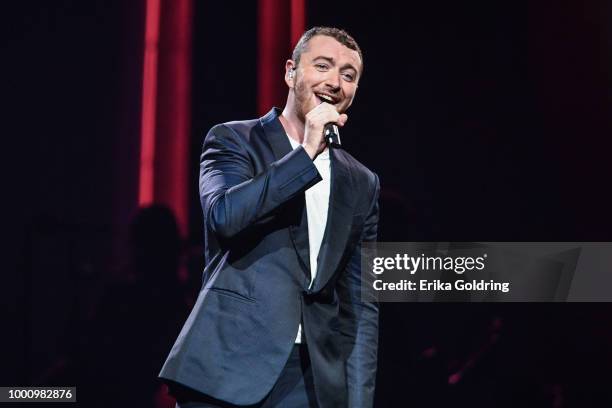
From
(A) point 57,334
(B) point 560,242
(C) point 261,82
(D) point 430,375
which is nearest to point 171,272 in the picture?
(A) point 57,334

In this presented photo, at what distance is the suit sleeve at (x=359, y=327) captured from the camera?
1.64 meters

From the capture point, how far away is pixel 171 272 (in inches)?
121

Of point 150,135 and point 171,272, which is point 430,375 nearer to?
point 171,272

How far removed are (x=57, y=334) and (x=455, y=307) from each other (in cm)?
165

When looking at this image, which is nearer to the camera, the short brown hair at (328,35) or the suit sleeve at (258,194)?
the suit sleeve at (258,194)

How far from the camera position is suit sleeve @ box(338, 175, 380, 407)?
1640mm

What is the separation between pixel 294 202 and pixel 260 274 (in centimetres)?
16

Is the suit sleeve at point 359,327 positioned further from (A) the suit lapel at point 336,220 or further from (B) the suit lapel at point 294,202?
(B) the suit lapel at point 294,202

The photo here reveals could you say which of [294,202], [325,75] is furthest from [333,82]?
[294,202]

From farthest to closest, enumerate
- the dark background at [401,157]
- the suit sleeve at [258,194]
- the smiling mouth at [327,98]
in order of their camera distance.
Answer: the dark background at [401,157]
the smiling mouth at [327,98]
the suit sleeve at [258,194]

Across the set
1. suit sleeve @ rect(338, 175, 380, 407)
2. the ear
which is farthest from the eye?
suit sleeve @ rect(338, 175, 380, 407)

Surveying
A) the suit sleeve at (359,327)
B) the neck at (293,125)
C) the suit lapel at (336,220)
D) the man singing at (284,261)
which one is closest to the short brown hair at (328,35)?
the man singing at (284,261)

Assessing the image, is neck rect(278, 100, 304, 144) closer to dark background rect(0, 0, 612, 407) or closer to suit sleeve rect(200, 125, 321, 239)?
suit sleeve rect(200, 125, 321, 239)

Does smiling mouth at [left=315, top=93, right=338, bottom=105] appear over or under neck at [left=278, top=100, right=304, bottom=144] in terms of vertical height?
over
